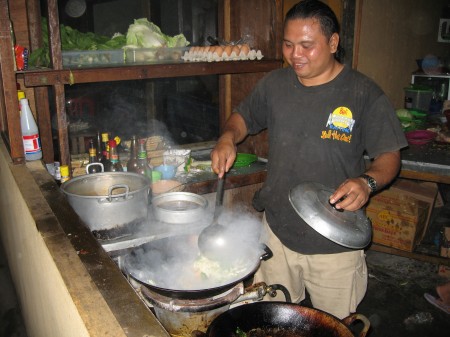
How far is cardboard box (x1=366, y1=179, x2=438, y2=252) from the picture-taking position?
16.4 ft

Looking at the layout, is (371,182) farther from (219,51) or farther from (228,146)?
(219,51)

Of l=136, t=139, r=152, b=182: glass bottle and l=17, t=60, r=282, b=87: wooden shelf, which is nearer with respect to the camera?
l=17, t=60, r=282, b=87: wooden shelf

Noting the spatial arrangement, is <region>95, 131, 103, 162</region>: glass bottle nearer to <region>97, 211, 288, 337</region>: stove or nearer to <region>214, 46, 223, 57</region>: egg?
<region>214, 46, 223, 57</region>: egg

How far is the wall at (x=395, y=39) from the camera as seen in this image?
18.5 feet

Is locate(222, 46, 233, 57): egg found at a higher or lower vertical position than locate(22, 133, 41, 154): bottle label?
higher

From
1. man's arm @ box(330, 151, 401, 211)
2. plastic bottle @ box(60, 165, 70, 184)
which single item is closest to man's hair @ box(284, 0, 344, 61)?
man's arm @ box(330, 151, 401, 211)

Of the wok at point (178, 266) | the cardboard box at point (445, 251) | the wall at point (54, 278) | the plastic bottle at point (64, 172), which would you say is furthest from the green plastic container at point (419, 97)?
the wall at point (54, 278)

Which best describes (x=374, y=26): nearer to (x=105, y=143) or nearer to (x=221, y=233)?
(x=105, y=143)

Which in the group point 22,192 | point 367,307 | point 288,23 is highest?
point 288,23

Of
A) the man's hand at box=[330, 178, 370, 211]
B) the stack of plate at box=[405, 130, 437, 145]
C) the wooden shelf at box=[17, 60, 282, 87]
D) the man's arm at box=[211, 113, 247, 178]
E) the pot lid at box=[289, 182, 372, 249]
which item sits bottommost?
the stack of plate at box=[405, 130, 437, 145]

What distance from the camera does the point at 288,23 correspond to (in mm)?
2463

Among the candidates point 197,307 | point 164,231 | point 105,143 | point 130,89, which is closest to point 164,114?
point 130,89

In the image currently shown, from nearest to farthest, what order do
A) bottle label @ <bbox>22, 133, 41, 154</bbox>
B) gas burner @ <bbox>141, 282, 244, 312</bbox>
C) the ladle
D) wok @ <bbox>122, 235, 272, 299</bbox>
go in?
gas burner @ <bbox>141, 282, 244, 312</bbox> < wok @ <bbox>122, 235, 272, 299</bbox> < the ladle < bottle label @ <bbox>22, 133, 41, 154</bbox>

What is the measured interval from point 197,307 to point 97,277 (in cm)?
49
